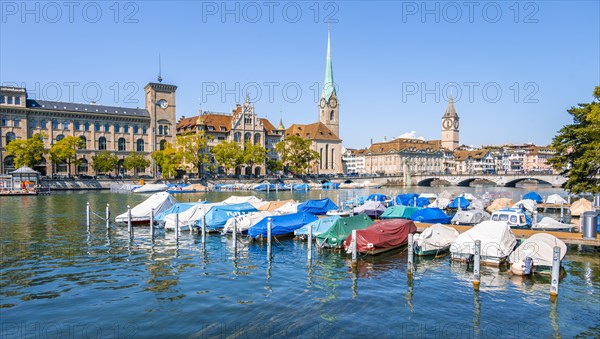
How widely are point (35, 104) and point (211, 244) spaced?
305ft

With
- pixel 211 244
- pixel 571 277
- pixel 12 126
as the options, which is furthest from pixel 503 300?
pixel 12 126

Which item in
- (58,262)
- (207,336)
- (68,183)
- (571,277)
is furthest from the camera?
(68,183)

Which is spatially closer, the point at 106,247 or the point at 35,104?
the point at 106,247

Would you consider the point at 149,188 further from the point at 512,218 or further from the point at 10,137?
the point at 512,218

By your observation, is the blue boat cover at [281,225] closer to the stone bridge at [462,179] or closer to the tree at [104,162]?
the tree at [104,162]

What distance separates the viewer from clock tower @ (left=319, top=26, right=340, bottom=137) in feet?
574

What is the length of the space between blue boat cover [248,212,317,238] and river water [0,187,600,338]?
2.21 m

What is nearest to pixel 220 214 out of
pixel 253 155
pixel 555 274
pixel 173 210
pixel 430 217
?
pixel 173 210

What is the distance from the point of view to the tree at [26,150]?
8854cm

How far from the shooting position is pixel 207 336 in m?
15.5

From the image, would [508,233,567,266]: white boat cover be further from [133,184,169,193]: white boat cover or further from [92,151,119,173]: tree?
[92,151,119,173]: tree

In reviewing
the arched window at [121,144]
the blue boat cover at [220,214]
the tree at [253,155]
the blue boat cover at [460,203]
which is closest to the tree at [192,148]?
the tree at [253,155]

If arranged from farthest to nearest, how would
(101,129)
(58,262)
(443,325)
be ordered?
(101,129), (58,262), (443,325)

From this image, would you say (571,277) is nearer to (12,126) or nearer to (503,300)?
(503,300)
